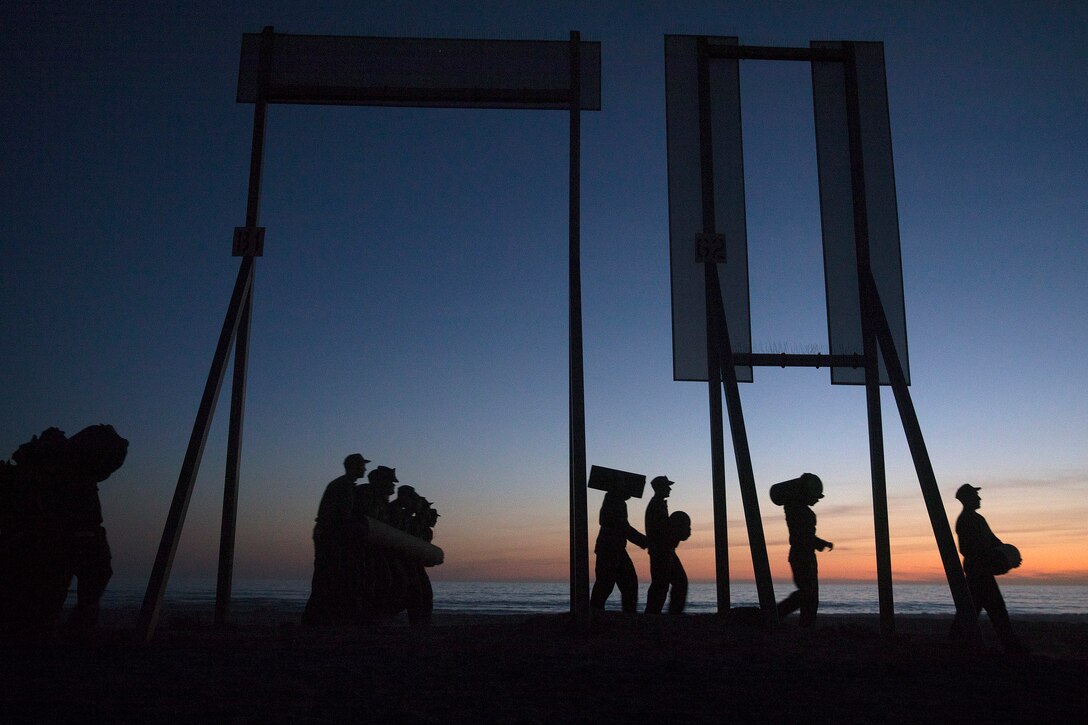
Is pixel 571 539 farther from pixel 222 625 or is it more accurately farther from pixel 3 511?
pixel 3 511

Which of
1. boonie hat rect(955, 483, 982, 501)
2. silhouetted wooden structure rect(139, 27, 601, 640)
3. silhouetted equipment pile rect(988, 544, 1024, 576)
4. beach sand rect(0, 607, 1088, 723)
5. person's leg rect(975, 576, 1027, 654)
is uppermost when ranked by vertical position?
silhouetted wooden structure rect(139, 27, 601, 640)

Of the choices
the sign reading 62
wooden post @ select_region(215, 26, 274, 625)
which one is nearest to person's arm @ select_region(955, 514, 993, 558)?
the sign reading 62

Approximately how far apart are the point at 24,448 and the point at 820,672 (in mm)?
5849

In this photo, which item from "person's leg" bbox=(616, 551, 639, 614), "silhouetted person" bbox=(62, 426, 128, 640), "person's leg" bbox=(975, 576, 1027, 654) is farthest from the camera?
"person's leg" bbox=(616, 551, 639, 614)

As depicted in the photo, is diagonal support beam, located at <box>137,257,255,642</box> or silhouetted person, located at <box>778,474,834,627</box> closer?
diagonal support beam, located at <box>137,257,255,642</box>

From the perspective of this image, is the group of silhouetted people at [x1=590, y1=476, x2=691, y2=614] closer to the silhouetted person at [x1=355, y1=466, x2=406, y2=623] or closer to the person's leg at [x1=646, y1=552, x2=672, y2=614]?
the person's leg at [x1=646, y1=552, x2=672, y2=614]

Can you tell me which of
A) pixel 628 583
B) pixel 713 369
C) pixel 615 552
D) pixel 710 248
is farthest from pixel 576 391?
pixel 628 583

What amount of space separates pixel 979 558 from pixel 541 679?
501 cm

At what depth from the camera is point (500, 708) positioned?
3.92 meters

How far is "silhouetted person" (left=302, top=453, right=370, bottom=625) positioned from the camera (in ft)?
28.3

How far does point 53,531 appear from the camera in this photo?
656 cm

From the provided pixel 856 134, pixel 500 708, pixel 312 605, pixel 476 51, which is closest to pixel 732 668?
pixel 500 708

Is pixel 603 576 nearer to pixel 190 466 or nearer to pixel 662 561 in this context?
pixel 662 561

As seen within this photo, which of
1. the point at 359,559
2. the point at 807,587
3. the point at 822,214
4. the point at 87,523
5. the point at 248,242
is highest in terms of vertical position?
the point at 822,214
